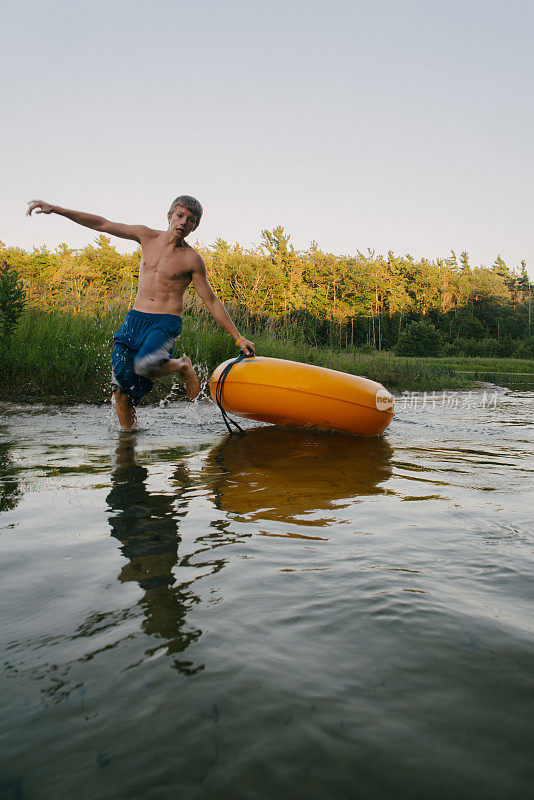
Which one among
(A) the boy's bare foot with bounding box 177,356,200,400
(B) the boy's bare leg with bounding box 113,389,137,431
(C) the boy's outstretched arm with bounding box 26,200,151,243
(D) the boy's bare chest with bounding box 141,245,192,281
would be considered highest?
(C) the boy's outstretched arm with bounding box 26,200,151,243

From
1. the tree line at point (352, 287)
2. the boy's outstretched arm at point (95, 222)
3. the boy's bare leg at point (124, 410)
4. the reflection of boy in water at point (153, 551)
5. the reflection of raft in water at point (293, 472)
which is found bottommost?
the reflection of raft in water at point (293, 472)

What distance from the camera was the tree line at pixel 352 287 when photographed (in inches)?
1164

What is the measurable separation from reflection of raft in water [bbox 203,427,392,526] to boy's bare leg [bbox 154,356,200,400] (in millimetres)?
593

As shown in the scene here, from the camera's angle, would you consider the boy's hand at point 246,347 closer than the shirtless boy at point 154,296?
No

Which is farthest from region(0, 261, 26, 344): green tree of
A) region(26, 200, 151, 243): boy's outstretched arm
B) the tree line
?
the tree line

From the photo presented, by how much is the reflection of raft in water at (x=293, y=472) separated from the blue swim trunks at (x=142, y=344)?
0.91m

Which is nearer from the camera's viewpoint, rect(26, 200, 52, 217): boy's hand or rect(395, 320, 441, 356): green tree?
rect(26, 200, 52, 217): boy's hand

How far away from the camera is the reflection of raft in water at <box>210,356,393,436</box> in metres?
5.04

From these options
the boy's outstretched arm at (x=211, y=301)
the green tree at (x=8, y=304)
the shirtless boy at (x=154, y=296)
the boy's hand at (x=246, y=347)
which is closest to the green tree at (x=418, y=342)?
the green tree at (x=8, y=304)

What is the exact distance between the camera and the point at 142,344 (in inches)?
193

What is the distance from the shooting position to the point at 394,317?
3819 cm

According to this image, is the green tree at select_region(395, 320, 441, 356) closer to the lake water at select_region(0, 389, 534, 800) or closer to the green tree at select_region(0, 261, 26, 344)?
the green tree at select_region(0, 261, 26, 344)

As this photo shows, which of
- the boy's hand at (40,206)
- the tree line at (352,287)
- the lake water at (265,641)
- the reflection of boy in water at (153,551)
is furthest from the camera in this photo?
the tree line at (352,287)

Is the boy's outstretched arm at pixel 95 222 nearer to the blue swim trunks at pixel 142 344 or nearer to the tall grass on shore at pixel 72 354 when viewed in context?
the blue swim trunks at pixel 142 344
